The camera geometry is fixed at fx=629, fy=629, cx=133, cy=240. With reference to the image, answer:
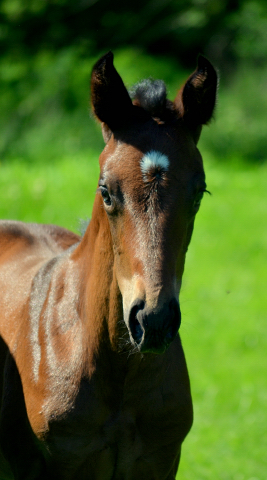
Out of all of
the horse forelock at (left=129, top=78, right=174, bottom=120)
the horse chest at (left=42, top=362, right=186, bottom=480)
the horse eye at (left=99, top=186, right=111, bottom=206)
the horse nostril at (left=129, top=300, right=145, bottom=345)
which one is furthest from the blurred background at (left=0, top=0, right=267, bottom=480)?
the horse forelock at (left=129, top=78, right=174, bottom=120)

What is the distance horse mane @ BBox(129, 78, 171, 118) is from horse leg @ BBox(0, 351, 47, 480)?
4.72 ft

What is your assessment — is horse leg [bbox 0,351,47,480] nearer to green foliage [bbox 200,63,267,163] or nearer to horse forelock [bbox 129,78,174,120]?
horse forelock [bbox 129,78,174,120]

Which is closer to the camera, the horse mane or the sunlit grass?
the horse mane

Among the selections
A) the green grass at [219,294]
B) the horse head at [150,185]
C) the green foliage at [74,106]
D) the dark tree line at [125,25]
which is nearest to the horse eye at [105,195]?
the horse head at [150,185]

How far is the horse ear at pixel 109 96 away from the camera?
2680mm

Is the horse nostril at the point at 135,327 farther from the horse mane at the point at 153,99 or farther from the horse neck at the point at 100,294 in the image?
the horse mane at the point at 153,99

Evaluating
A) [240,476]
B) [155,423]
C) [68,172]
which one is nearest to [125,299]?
[155,423]

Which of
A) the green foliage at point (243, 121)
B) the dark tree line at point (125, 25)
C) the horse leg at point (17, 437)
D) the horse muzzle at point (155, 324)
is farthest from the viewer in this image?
the dark tree line at point (125, 25)

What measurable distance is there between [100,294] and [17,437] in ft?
2.68

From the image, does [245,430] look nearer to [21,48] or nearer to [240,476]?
[240,476]

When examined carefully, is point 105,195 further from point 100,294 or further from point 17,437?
point 17,437

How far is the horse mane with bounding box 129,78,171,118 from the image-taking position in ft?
8.85

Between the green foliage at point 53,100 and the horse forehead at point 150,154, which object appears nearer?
the horse forehead at point 150,154

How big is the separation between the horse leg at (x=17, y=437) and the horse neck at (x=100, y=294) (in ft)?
1.55
